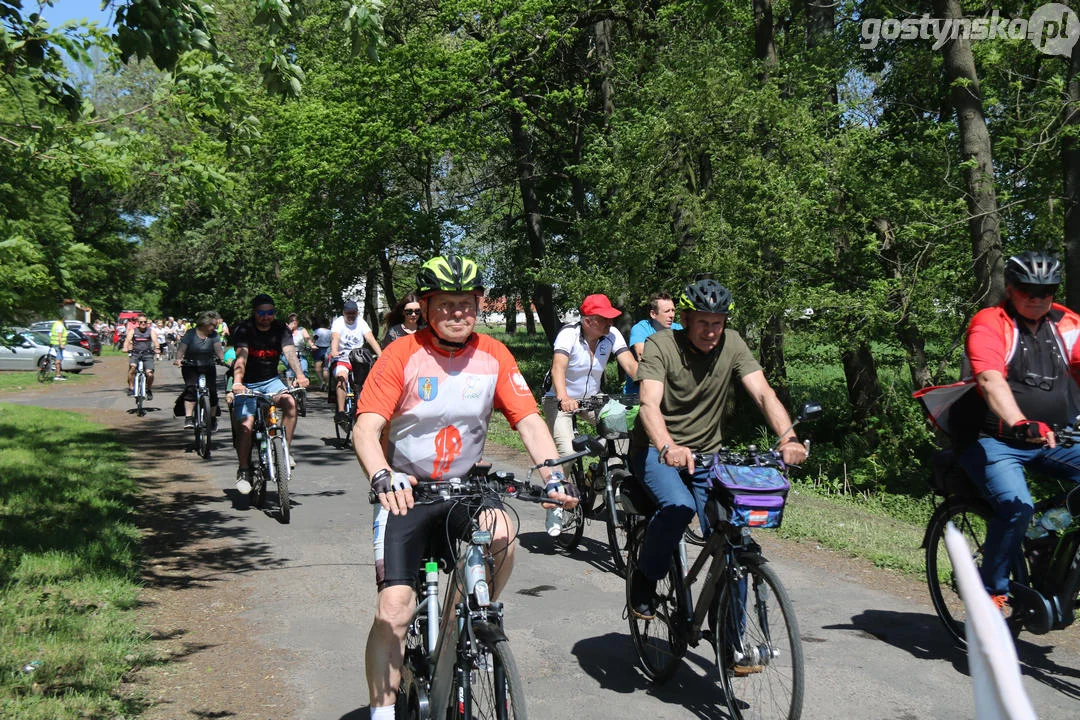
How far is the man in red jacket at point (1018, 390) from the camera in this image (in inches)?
209

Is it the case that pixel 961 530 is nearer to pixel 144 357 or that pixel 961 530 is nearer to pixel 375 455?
pixel 375 455

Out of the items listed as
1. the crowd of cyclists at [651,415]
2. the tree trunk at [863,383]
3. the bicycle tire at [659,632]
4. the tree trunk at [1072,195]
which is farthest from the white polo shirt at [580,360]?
the tree trunk at [863,383]

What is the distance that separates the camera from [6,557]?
7965 millimetres

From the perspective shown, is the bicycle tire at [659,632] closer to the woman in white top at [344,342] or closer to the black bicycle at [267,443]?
the black bicycle at [267,443]

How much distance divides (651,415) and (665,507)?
1.52ft

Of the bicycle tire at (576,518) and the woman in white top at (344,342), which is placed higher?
the woman in white top at (344,342)

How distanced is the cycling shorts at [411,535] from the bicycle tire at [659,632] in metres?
1.64

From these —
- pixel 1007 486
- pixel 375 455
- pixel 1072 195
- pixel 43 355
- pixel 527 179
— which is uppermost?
pixel 527 179

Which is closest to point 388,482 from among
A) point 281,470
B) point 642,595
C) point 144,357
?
point 642,595

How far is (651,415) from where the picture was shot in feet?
16.8

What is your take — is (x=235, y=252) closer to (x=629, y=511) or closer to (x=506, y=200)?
(x=506, y=200)

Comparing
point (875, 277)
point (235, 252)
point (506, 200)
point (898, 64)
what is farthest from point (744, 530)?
point (235, 252)

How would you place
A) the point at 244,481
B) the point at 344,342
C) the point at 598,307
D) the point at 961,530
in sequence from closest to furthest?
the point at 961,530, the point at 598,307, the point at 244,481, the point at 344,342

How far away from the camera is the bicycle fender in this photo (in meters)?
3.51
